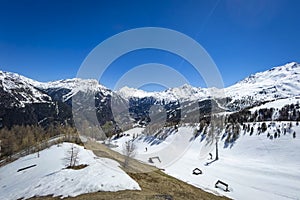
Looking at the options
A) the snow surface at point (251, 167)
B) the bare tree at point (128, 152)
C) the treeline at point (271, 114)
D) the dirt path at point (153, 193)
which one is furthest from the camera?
the treeline at point (271, 114)

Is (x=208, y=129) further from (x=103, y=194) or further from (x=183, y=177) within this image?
(x=103, y=194)

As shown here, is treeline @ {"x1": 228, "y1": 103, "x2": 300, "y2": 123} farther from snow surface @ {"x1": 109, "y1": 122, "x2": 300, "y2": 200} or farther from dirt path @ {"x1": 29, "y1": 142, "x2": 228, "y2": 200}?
dirt path @ {"x1": 29, "y1": 142, "x2": 228, "y2": 200}

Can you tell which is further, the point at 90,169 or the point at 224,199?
the point at 90,169

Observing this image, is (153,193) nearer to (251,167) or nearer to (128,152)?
(128,152)

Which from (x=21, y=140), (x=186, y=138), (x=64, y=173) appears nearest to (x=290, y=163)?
(x=64, y=173)

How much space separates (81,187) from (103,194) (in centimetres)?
506

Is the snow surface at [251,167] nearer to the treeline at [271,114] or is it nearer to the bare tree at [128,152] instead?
the bare tree at [128,152]

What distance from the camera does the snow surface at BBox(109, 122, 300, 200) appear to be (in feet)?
127

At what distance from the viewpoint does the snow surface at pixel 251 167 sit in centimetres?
3875

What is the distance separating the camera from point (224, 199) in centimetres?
3422

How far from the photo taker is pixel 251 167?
52.8 metres

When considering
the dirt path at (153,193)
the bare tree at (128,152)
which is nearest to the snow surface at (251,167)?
the dirt path at (153,193)

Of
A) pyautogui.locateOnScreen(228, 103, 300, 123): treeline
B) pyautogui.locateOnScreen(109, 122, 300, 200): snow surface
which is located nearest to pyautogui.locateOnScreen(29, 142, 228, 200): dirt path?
pyautogui.locateOnScreen(109, 122, 300, 200): snow surface

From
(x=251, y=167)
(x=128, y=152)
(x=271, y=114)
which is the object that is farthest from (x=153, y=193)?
(x=271, y=114)
